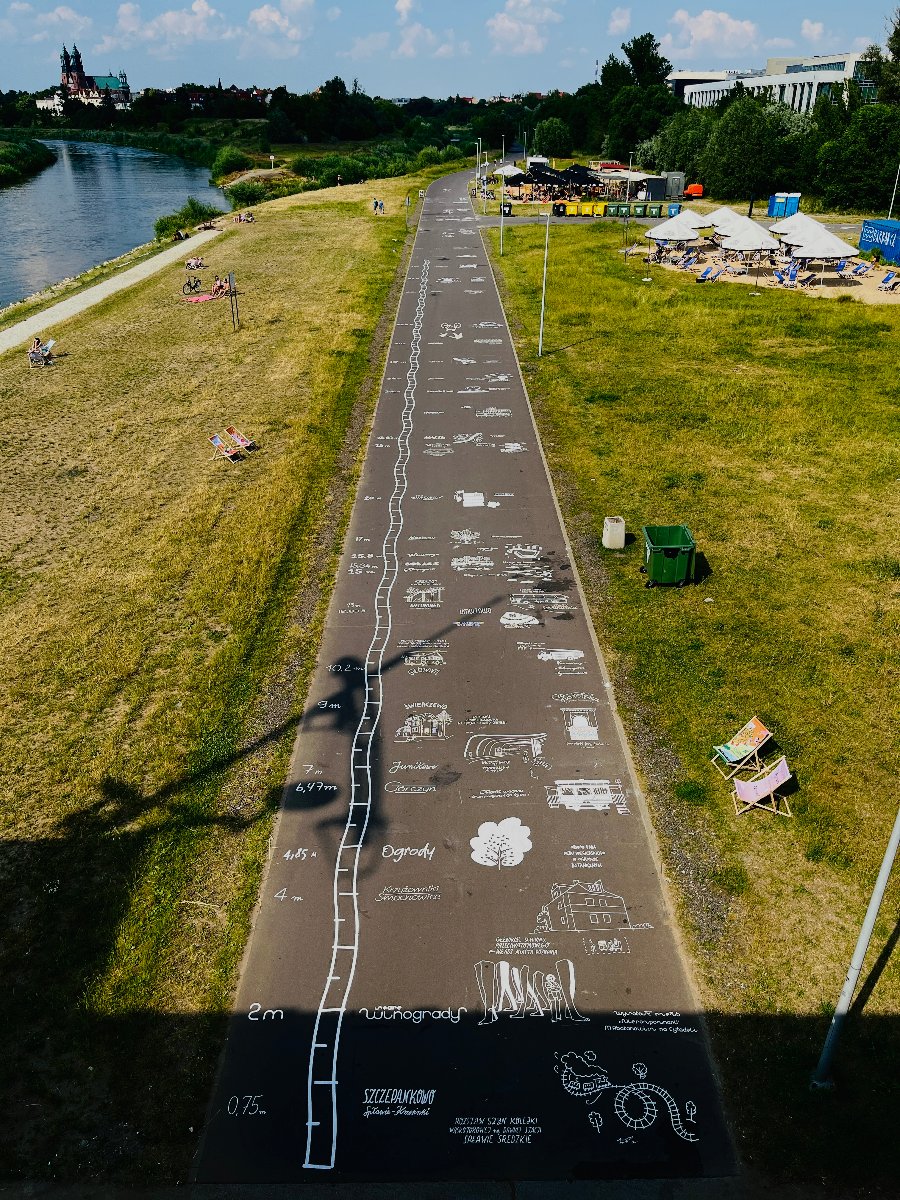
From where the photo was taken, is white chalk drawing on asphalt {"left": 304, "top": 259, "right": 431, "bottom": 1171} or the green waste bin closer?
white chalk drawing on asphalt {"left": 304, "top": 259, "right": 431, "bottom": 1171}

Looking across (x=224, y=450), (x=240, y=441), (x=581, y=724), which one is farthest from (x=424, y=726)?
(x=240, y=441)

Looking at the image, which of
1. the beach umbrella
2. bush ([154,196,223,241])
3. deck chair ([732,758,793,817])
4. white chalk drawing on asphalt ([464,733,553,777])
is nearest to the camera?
deck chair ([732,758,793,817])

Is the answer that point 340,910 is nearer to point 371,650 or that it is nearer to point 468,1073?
point 468,1073

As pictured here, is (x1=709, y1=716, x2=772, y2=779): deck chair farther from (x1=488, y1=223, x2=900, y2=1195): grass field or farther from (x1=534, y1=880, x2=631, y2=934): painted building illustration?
(x1=534, y1=880, x2=631, y2=934): painted building illustration

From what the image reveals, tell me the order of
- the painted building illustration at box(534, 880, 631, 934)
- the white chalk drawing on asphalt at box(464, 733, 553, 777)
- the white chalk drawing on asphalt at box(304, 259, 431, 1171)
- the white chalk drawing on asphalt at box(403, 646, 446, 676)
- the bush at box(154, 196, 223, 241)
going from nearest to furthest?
the white chalk drawing on asphalt at box(304, 259, 431, 1171) → the painted building illustration at box(534, 880, 631, 934) → the white chalk drawing on asphalt at box(464, 733, 553, 777) → the white chalk drawing on asphalt at box(403, 646, 446, 676) → the bush at box(154, 196, 223, 241)

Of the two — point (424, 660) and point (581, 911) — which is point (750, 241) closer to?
point (424, 660)

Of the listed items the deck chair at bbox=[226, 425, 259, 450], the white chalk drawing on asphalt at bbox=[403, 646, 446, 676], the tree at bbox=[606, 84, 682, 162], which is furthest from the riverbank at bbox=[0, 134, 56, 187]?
the white chalk drawing on asphalt at bbox=[403, 646, 446, 676]

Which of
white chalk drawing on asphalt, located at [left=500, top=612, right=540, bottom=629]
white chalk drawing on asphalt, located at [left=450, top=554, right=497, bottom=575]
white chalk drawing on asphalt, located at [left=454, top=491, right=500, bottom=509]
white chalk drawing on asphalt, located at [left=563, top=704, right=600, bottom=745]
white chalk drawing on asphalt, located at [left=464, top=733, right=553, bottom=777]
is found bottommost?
white chalk drawing on asphalt, located at [left=464, top=733, right=553, bottom=777]
